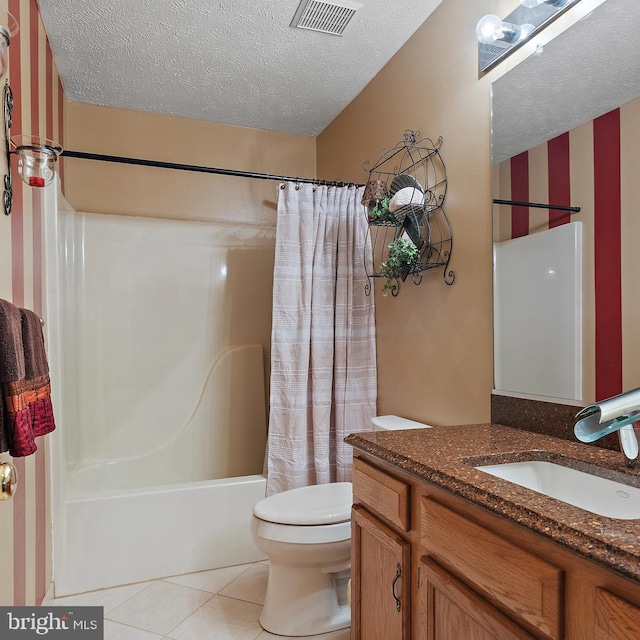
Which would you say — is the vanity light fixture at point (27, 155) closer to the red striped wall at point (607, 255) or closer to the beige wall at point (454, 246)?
the beige wall at point (454, 246)

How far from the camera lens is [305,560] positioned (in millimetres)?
1914

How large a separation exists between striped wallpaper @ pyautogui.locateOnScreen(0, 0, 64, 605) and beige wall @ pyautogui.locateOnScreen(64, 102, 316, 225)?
687mm

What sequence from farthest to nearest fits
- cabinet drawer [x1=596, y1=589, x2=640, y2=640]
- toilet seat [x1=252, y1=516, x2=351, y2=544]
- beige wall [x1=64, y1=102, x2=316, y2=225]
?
beige wall [x1=64, y1=102, x2=316, y2=225]
toilet seat [x1=252, y1=516, x2=351, y2=544]
cabinet drawer [x1=596, y1=589, x2=640, y2=640]

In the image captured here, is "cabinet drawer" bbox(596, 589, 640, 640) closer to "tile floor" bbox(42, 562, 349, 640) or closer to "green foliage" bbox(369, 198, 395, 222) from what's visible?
"tile floor" bbox(42, 562, 349, 640)

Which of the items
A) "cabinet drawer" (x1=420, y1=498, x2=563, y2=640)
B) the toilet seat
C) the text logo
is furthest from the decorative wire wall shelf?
the text logo

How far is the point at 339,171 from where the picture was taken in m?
3.16

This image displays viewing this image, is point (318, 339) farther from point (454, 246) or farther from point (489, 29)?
point (489, 29)

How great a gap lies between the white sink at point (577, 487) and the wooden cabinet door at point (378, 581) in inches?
12.9

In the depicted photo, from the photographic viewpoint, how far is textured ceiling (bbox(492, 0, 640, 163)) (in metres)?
1.38

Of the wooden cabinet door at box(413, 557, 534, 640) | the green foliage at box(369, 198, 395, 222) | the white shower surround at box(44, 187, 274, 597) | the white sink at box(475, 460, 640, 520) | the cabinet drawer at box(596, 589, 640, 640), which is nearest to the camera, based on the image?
the cabinet drawer at box(596, 589, 640, 640)

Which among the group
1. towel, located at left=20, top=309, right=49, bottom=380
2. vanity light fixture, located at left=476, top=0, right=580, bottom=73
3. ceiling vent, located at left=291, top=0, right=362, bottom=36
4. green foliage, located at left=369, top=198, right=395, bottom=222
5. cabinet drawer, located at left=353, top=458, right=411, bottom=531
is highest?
ceiling vent, located at left=291, top=0, right=362, bottom=36

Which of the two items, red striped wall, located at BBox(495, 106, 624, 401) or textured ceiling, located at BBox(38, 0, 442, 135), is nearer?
red striped wall, located at BBox(495, 106, 624, 401)

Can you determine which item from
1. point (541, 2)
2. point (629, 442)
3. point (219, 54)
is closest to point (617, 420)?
point (629, 442)

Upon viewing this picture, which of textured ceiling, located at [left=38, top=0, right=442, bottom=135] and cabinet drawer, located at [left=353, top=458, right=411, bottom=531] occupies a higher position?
textured ceiling, located at [left=38, top=0, right=442, bottom=135]
